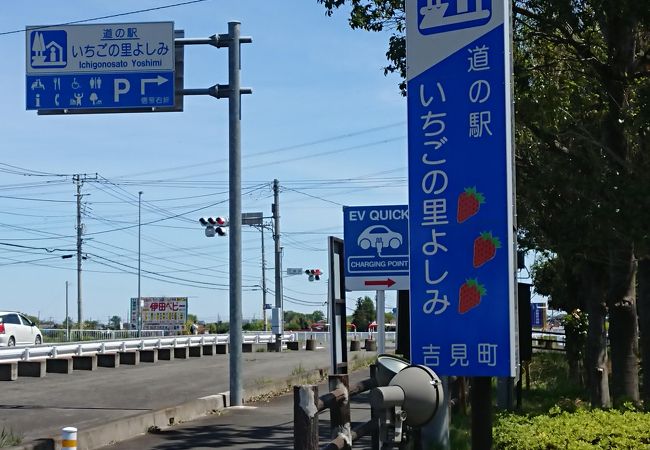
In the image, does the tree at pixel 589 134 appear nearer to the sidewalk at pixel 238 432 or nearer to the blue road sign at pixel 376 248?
the blue road sign at pixel 376 248

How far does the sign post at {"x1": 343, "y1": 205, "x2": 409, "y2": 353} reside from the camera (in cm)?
1248

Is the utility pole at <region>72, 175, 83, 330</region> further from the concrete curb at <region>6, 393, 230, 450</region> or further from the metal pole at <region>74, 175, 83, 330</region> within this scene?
the concrete curb at <region>6, 393, 230, 450</region>

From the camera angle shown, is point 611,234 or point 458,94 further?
point 611,234

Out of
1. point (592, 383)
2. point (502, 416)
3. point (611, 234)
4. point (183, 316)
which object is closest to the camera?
point (502, 416)

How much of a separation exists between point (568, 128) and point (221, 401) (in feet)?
24.5

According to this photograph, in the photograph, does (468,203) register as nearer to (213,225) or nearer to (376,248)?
(376,248)

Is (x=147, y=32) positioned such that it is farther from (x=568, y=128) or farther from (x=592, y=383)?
(x=592, y=383)

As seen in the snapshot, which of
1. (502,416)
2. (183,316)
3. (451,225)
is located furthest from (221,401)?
(183,316)

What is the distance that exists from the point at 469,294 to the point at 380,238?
6.00 meters

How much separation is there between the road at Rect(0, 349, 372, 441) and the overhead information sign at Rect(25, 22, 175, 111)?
5.28 meters

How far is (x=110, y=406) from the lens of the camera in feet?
52.9

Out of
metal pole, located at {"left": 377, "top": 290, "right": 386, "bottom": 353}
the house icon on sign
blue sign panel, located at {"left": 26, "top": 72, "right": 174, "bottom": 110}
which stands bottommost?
metal pole, located at {"left": 377, "top": 290, "right": 386, "bottom": 353}

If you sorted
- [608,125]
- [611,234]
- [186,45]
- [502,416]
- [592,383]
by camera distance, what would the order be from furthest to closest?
[186,45], [592,383], [608,125], [611,234], [502,416]

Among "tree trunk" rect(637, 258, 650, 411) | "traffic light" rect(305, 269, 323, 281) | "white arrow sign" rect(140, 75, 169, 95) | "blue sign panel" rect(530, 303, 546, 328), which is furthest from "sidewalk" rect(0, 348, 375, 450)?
"traffic light" rect(305, 269, 323, 281)
